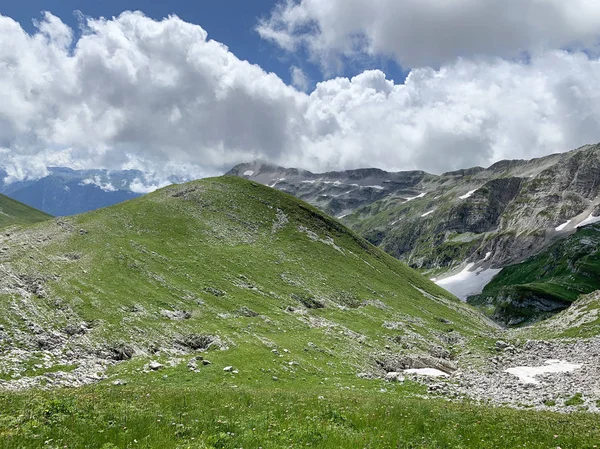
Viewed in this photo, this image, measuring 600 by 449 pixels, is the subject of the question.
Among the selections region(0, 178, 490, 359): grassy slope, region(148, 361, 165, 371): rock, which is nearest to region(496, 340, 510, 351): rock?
region(0, 178, 490, 359): grassy slope

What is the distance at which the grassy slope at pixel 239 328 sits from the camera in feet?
47.8

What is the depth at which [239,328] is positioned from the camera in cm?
4612

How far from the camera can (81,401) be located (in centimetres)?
1622

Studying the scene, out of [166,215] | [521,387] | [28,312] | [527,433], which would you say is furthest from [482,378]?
[166,215]

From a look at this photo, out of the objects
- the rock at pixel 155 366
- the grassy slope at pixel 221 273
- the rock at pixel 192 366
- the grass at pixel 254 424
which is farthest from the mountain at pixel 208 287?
the grass at pixel 254 424

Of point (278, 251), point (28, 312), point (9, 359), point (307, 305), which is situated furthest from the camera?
point (278, 251)

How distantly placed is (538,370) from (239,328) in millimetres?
32839

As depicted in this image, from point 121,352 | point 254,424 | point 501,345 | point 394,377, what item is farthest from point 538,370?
point 121,352

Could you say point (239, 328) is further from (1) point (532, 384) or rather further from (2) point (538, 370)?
(2) point (538, 370)

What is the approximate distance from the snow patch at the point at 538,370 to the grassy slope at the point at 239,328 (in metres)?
12.1

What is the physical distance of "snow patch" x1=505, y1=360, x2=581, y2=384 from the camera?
128 feet

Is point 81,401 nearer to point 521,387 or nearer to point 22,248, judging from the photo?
point 521,387

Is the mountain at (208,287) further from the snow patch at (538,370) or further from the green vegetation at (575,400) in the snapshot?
the green vegetation at (575,400)

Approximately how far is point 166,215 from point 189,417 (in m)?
73.5
